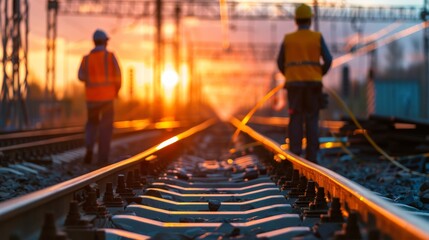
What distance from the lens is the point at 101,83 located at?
40.1 ft

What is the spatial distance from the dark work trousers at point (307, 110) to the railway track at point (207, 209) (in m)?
2.34

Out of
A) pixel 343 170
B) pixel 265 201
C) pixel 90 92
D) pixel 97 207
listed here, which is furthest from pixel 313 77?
pixel 97 207

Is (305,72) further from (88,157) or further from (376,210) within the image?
(376,210)

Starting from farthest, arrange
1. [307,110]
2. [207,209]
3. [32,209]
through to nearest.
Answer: [307,110] → [207,209] → [32,209]

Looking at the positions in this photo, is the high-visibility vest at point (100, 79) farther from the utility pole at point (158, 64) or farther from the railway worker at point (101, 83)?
the utility pole at point (158, 64)

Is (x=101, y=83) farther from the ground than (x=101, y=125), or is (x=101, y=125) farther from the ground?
(x=101, y=83)

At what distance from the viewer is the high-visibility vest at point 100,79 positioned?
12.1m

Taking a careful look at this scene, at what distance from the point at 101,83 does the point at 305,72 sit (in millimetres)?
3338

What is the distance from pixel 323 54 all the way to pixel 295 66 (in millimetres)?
393

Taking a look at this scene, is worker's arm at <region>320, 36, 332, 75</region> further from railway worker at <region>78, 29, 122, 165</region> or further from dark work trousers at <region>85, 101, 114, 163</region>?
dark work trousers at <region>85, 101, 114, 163</region>

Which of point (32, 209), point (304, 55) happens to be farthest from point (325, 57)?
point (32, 209)

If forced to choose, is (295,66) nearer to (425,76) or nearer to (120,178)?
(120,178)

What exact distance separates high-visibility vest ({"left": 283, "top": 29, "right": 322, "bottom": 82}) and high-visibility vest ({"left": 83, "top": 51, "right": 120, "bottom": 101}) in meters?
2.92

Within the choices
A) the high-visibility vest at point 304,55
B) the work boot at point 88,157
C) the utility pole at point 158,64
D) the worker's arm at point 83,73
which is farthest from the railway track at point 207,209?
the utility pole at point 158,64
